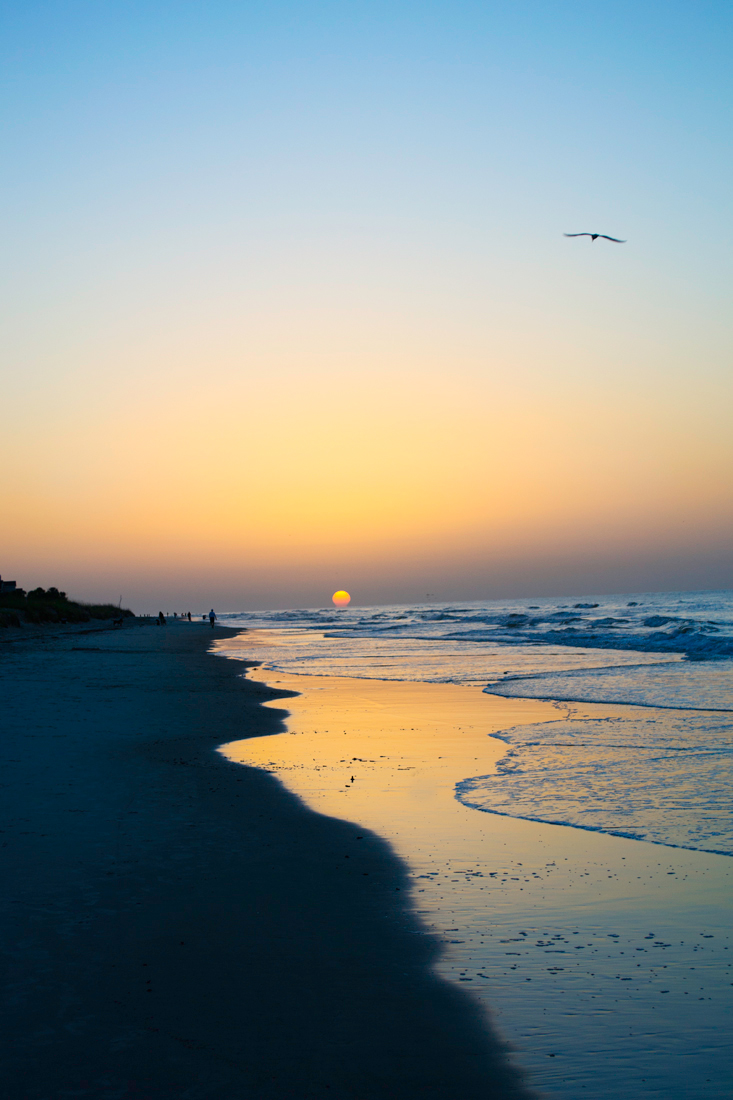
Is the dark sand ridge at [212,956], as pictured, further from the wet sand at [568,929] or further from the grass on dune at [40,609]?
the grass on dune at [40,609]

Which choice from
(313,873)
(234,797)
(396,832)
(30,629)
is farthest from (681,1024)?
(30,629)

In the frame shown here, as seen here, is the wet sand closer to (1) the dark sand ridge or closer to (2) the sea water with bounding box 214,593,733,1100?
(2) the sea water with bounding box 214,593,733,1100

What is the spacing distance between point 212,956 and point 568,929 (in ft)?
8.95

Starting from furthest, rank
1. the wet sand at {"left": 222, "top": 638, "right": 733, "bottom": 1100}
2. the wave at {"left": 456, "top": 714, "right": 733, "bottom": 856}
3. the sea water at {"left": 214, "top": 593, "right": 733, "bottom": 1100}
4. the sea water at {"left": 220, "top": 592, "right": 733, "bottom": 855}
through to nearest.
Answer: the sea water at {"left": 220, "top": 592, "right": 733, "bottom": 855}, the wave at {"left": 456, "top": 714, "right": 733, "bottom": 856}, the sea water at {"left": 214, "top": 593, "right": 733, "bottom": 1100}, the wet sand at {"left": 222, "top": 638, "right": 733, "bottom": 1100}

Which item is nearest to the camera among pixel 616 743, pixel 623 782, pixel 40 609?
pixel 623 782

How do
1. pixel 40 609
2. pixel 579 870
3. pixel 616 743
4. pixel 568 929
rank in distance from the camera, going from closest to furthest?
pixel 568 929
pixel 579 870
pixel 616 743
pixel 40 609

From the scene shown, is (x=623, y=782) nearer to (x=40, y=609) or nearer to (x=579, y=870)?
(x=579, y=870)

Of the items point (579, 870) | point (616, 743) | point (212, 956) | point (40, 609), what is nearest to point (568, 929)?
point (579, 870)

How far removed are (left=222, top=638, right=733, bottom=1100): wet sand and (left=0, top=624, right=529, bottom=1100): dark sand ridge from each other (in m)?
0.29

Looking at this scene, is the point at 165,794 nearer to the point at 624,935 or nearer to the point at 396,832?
the point at 396,832

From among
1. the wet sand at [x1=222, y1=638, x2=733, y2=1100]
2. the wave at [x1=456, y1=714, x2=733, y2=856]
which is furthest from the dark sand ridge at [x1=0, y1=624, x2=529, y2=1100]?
the wave at [x1=456, y1=714, x2=733, y2=856]

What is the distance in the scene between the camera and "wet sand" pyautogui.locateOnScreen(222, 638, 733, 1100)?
14.2 feet

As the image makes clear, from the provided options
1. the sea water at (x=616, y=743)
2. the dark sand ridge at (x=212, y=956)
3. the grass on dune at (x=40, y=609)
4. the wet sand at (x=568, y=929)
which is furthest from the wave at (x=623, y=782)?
the grass on dune at (x=40, y=609)

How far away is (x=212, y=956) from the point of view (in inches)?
210
